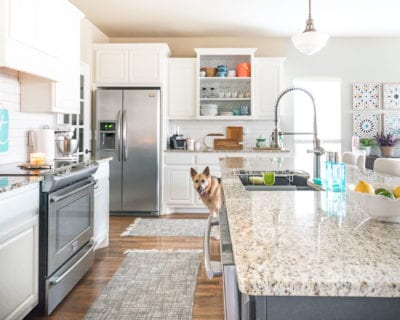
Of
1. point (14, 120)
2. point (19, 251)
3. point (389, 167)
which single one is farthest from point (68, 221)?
point (389, 167)

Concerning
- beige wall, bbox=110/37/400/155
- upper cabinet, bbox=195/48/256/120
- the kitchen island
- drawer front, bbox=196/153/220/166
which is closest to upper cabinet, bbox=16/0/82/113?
drawer front, bbox=196/153/220/166

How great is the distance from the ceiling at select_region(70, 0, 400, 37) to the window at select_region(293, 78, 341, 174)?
768 millimetres

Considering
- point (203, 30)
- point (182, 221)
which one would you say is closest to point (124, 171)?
point (182, 221)

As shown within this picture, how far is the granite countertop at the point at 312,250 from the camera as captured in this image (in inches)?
23.7

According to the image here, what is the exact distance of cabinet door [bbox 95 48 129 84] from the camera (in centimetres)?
495

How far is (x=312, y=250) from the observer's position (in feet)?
2.48

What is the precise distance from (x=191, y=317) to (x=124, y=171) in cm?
299

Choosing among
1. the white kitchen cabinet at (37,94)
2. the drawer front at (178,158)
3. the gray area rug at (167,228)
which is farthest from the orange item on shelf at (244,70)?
the white kitchen cabinet at (37,94)

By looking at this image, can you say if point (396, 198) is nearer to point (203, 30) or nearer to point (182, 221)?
point (182, 221)

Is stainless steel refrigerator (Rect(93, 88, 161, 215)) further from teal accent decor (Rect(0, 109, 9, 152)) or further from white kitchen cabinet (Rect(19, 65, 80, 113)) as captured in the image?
teal accent decor (Rect(0, 109, 9, 152))

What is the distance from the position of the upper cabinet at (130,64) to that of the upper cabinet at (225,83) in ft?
2.04

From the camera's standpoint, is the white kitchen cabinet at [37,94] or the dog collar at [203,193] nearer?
the white kitchen cabinet at [37,94]

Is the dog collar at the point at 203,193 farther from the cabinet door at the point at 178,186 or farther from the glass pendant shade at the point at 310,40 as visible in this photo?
the glass pendant shade at the point at 310,40

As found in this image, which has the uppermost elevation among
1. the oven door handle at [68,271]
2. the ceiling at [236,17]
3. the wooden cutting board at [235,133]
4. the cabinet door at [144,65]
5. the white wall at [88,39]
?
the ceiling at [236,17]
